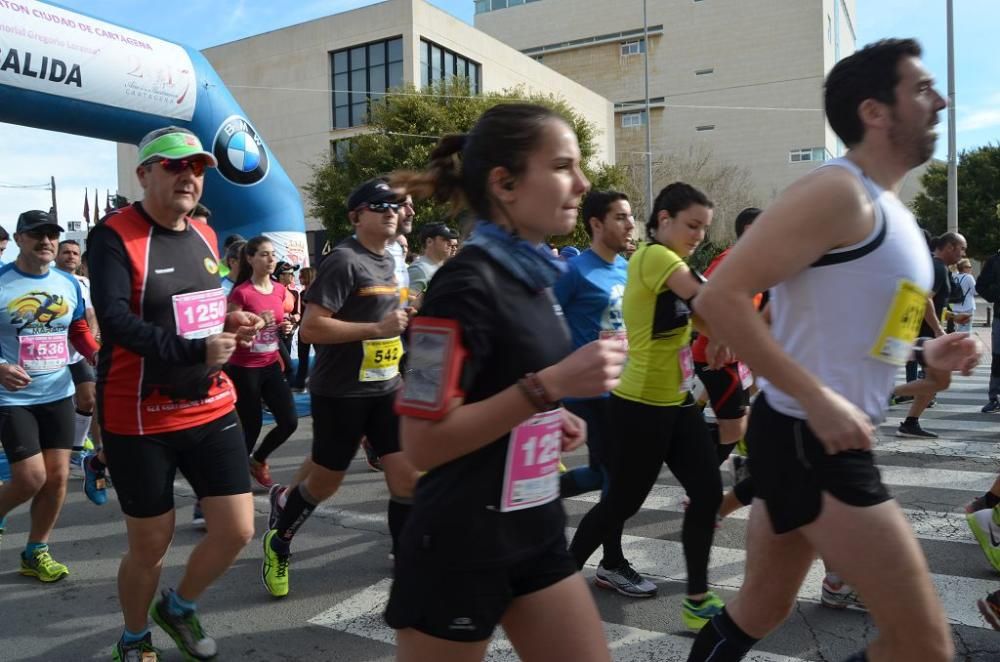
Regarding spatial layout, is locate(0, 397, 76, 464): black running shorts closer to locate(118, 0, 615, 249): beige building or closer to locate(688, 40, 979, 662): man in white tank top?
locate(688, 40, 979, 662): man in white tank top

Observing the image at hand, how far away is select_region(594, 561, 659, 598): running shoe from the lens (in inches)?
156

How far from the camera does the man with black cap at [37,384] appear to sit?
430 centimetres

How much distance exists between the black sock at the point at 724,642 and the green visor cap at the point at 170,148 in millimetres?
2466

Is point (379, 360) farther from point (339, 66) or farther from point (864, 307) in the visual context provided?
point (339, 66)

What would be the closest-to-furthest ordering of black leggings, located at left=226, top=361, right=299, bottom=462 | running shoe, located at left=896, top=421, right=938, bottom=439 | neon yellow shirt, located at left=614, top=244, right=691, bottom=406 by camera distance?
neon yellow shirt, located at left=614, top=244, right=691, bottom=406, black leggings, located at left=226, top=361, right=299, bottom=462, running shoe, located at left=896, top=421, right=938, bottom=439

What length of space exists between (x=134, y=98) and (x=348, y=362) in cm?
838

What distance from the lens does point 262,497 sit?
610 centimetres

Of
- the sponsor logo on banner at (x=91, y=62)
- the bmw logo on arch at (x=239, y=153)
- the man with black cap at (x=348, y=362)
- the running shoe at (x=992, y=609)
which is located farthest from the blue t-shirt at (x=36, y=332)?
the bmw logo on arch at (x=239, y=153)

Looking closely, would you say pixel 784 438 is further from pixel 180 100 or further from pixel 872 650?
pixel 180 100

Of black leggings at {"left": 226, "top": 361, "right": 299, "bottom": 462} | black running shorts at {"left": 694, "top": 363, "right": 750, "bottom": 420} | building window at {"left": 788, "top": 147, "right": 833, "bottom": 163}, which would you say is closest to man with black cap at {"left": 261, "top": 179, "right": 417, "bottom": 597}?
black leggings at {"left": 226, "top": 361, "right": 299, "bottom": 462}

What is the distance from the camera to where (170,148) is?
3.06m

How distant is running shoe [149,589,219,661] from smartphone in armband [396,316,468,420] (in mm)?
2180

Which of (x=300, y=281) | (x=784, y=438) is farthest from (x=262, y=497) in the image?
(x=300, y=281)

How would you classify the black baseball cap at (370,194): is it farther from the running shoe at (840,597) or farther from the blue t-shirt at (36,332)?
the running shoe at (840,597)
